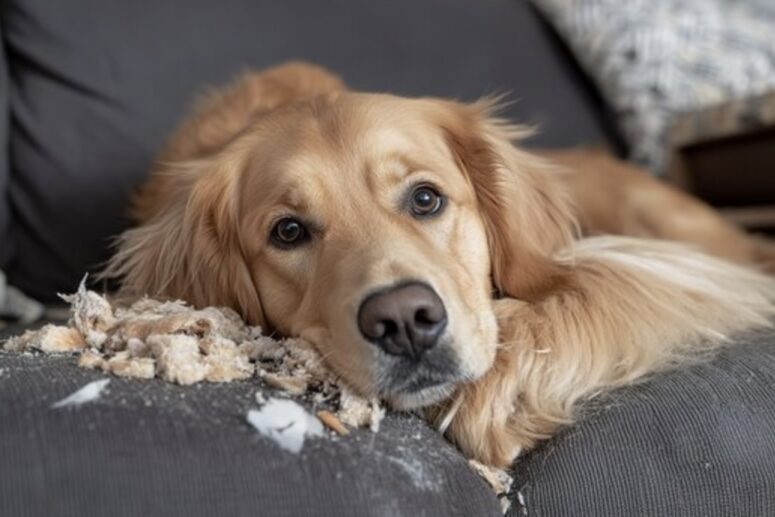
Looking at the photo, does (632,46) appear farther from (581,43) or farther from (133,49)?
(133,49)

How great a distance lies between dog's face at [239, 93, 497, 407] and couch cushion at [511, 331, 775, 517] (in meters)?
0.19

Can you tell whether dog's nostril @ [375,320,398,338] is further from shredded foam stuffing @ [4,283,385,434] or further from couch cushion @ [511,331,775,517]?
couch cushion @ [511,331,775,517]

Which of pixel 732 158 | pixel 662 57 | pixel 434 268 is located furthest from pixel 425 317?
pixel 662 57

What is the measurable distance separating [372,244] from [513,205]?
0.38 m

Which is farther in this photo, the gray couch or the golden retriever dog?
the golden retriever dog

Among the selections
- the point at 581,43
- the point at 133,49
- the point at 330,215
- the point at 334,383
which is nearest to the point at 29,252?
the point at 133,49

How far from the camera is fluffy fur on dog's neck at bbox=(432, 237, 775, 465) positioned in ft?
4.66

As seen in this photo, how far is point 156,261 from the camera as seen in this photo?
1.76m

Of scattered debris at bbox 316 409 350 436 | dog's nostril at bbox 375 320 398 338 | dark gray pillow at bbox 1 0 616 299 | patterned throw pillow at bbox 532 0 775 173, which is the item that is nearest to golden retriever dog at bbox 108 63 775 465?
dog's nostril at bbox 375 320 398 338

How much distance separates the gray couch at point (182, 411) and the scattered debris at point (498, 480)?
0.01m

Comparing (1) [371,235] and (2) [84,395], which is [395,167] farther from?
(2) [84,395]

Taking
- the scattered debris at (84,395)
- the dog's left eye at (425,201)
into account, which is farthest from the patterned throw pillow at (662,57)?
the scattered debris at (84,395)

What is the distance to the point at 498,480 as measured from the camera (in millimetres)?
1324

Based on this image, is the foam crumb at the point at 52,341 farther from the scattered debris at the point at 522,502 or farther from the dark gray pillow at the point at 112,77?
the dark gray pillow at the point at 112,77
